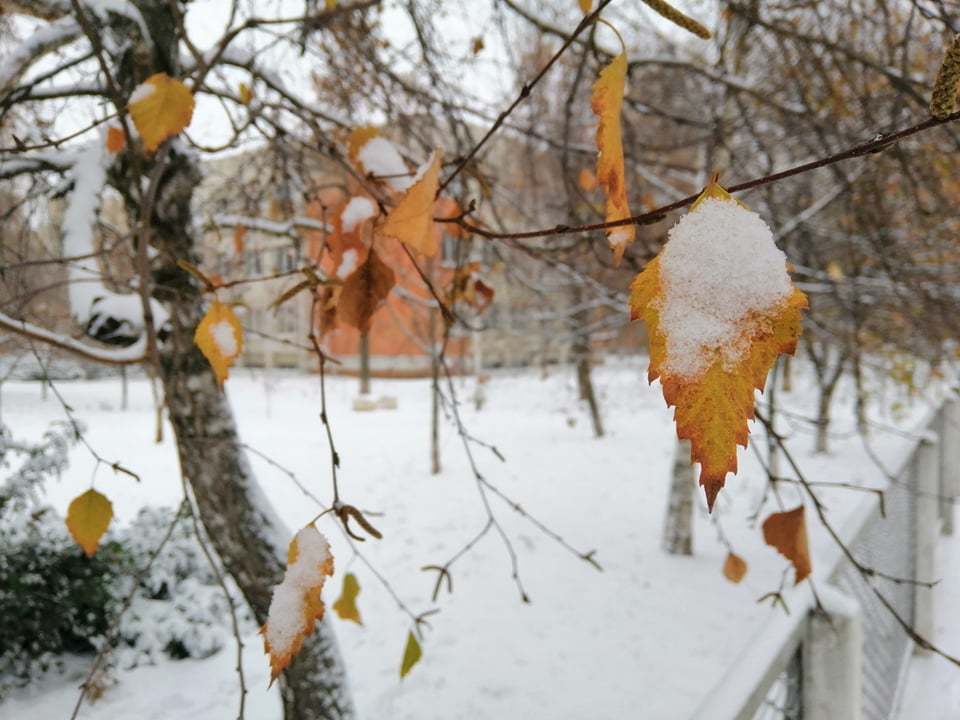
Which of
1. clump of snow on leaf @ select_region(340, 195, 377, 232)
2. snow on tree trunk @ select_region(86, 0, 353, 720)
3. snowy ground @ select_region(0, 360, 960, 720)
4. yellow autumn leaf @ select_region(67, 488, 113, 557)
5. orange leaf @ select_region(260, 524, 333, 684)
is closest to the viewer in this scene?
orange leaf @ select_region(260, 524, 333, 684)

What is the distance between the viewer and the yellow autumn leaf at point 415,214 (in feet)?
1.50

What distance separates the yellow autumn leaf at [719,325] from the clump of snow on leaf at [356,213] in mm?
442

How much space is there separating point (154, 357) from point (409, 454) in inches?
299

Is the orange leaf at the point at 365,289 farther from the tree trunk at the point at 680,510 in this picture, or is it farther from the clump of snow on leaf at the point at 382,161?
the tree trunk at the point at 680,510

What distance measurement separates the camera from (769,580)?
4258 millimetres

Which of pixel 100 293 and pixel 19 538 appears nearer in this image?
pixel 100 293

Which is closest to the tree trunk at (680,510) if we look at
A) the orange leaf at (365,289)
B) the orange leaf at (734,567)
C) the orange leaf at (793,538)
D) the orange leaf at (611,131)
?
the orange leaf at (734,567)

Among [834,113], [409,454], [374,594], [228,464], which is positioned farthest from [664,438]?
[228,464]

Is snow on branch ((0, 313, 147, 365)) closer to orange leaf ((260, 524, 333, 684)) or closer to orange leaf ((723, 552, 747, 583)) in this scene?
orange leaf ((260, 524, 333, 684))

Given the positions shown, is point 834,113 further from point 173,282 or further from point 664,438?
point 664,438

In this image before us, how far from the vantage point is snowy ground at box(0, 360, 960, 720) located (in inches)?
107

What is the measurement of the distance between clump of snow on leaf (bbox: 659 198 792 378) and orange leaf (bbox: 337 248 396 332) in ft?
1.19

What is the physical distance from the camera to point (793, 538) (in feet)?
2.59

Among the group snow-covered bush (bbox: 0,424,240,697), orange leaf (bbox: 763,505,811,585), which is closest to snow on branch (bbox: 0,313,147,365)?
orange leaf (bbox: 763,505,811,585)
